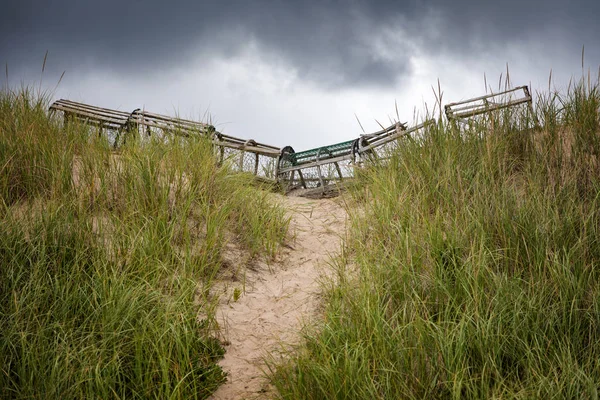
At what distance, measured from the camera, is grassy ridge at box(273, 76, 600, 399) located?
2.60 meters

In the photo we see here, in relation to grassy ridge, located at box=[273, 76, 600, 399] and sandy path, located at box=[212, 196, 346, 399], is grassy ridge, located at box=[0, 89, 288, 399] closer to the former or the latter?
sandy path, located at box=[212, 196, 346, 399]

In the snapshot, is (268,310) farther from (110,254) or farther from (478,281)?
(478,281)

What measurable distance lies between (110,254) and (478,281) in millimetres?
2943

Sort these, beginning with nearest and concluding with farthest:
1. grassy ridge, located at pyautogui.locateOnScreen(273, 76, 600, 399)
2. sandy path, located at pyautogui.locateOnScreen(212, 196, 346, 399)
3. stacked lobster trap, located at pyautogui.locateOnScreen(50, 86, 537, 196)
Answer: grassy ridge, located at pyautogui.locateOnScreen(273, 76, 600, 399) < sandy path, located at pyautogui.locateOnScreen(212, 196, 346, 399) < stacked lobster trap, located at pyautogui.locateOnScreen(50, 86, 537, 196)

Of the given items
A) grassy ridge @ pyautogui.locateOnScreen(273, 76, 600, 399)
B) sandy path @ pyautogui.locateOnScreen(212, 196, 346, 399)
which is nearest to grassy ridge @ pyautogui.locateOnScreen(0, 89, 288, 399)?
sandy path @ pyautogui.locateOnScreen(212, 196, 346, 399)

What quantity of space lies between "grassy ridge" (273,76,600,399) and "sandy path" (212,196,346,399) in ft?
1.44

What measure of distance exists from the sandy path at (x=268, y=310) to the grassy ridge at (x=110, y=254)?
0.19 meters

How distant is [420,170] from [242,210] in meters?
2.09

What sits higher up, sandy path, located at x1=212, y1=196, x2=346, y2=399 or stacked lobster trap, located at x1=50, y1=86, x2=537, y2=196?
stacked lobster trap, located at x1=50, y1=86, x2=537, y2=196

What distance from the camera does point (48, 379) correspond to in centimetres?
278

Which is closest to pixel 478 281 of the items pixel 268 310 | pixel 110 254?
pixel 268 310

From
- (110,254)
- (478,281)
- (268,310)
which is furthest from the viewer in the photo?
(268,310)

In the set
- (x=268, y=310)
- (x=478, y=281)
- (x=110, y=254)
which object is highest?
(x=110, y=254)

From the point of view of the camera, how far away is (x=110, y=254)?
13.1 feet
